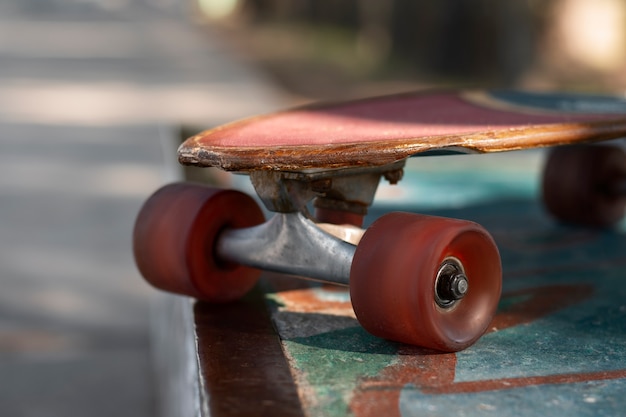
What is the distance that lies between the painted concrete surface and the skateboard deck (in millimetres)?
313

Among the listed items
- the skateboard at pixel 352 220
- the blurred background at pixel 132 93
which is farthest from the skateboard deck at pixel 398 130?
the blurred background at pixel 132 93

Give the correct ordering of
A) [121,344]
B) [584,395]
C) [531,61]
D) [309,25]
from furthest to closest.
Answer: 1. [309,25]
2. [531,61]
3. [121,344]
4. [584,395]

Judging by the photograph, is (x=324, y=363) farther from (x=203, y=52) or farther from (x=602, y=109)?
(x=203, y=52)

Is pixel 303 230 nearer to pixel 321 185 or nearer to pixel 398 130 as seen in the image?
pixel 321 185

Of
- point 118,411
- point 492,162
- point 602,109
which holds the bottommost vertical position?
point 118,411

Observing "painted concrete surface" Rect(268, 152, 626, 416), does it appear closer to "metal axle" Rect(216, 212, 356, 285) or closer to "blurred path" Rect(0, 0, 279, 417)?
"metal axle" Rect(216, 212, 356, 285)

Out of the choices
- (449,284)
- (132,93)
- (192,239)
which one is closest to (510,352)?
(449,284)

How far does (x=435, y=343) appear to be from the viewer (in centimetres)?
158

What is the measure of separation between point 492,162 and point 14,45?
10.9 meters

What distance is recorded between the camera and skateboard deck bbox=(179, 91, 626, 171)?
1619mm

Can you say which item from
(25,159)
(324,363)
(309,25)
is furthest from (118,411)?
(309,25)

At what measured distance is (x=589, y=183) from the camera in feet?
8.89

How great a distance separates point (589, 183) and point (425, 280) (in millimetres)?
1315

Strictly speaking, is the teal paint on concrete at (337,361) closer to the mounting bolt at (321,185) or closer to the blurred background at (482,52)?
the mounting bolt at (321,185)
